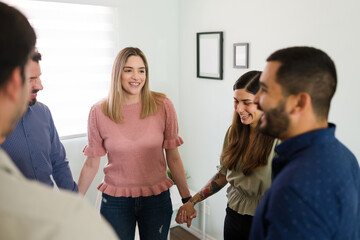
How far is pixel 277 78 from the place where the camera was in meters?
0.99

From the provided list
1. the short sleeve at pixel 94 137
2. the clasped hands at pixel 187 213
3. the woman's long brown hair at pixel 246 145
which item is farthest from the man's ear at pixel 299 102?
the short sleeve at pixel 94 137

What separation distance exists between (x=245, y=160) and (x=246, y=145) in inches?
3.8

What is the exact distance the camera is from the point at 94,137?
198cm

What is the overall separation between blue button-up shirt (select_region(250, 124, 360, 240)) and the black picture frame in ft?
6.52

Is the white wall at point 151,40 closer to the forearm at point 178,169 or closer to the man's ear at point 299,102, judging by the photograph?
the forearm at point 178,169

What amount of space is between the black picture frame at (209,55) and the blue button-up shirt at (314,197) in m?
1.99

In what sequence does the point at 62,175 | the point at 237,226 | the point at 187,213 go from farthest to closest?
the point at 187,213 < the point at 62,175 < the point at 237,226

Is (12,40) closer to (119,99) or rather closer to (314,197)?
(314,197)

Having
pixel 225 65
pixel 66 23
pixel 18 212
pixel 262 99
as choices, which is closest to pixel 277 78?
pixel 262 99

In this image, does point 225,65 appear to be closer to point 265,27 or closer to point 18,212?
point 265,27

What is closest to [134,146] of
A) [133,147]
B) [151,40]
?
[133,147]

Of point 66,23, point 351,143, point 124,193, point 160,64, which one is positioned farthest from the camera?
point 160,64

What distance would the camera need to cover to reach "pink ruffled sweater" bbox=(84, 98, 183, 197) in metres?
1.91

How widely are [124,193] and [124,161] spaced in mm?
175
